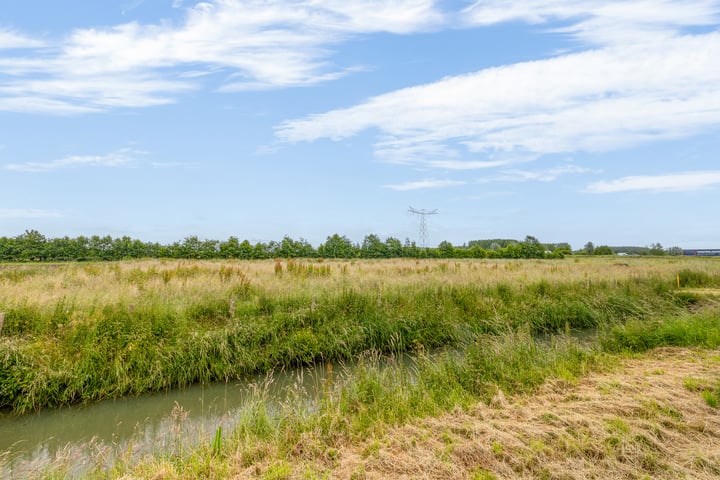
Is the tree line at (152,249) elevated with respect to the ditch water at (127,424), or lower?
elevated

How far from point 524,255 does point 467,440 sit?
49336mm

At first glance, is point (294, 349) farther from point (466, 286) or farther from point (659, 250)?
point (659, 250)

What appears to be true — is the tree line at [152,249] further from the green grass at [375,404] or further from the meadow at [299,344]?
the green grass at [375,404]

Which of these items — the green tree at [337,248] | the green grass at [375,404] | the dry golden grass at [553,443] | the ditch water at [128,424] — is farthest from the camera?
the green tree at [337,248]

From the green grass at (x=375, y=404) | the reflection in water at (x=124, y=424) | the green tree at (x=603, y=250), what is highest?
the green tree at (x=603, y=250)

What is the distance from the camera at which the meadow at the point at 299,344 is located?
4383 millimetres

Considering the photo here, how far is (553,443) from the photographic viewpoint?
3709 mm

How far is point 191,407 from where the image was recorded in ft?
21.4

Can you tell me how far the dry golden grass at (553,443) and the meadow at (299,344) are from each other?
24 centimetres

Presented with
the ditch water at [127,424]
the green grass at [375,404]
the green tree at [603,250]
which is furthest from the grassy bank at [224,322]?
the green tree at [603,250]

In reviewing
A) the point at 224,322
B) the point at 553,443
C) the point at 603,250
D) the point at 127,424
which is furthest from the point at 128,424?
the point at 603,250

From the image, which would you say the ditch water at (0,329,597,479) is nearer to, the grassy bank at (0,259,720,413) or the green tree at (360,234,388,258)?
the grassy bank at (0,259,720,413)

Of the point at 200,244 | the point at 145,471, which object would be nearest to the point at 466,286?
the point at 145,471

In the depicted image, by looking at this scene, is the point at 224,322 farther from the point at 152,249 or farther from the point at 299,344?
the point at 152,249
